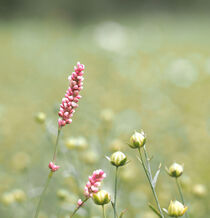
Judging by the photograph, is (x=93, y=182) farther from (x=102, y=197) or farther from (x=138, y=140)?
(x=138, y=140)

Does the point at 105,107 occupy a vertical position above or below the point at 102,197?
below

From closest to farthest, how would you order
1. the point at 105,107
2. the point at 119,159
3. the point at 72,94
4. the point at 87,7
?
1. the point at 72,94
2. the point at 119,159
3. the point at 105,107
4. the point at 87,7

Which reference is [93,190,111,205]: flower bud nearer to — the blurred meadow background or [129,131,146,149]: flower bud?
[129,131,146,149]: flower bud

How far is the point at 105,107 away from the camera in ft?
13.8

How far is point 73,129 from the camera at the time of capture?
350 centimetres

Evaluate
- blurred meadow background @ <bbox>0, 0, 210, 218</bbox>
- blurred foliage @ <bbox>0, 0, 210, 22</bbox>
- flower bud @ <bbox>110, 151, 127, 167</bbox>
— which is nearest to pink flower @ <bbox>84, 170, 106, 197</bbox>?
flower bud @ <bbox>110, 151, 127, 167</bbox>

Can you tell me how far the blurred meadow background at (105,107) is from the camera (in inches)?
89.7

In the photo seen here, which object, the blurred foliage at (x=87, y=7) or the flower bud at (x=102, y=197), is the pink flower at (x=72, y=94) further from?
the blurred foliage at (x=87, y=7)

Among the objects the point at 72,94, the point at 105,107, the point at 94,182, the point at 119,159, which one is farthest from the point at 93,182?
the point at 105,107

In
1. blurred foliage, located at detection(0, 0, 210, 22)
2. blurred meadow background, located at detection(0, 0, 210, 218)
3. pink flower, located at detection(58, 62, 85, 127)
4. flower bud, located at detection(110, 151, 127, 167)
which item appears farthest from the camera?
blurred foliage, located at detection(0, 0, 210, 22)

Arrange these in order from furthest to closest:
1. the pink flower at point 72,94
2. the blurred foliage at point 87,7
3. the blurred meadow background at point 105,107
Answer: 1. the blurred foliage at point 87,7
2. the blurred meadow background at point 105,107
3. the pink flower at point 72,94

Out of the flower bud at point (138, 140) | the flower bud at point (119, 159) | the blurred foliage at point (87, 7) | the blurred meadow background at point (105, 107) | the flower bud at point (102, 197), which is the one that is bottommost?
the blurred foliage at point (87, 7)

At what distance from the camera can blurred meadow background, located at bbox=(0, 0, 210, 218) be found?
228 centimetres

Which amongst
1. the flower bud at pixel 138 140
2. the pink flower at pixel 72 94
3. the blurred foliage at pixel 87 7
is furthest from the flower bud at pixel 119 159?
the blurred foliage at pixel 87 7
